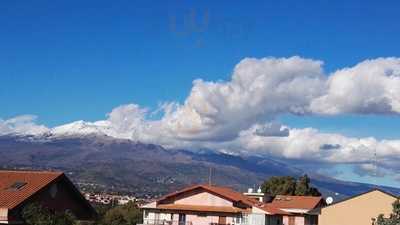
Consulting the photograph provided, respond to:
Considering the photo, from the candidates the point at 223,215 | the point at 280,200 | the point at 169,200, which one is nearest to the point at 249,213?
the point at 223,215

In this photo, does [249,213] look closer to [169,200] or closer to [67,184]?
[169,200]

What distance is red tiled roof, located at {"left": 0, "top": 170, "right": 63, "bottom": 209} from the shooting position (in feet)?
149

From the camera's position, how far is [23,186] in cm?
4778

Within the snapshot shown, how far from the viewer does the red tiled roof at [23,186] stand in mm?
45562

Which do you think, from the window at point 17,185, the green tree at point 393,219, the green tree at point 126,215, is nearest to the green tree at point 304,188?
the green tree at point 126,215

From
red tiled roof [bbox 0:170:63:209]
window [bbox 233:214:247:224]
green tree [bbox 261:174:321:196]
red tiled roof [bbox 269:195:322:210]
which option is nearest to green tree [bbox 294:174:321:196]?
green tree [bbox 261:174:321:196]

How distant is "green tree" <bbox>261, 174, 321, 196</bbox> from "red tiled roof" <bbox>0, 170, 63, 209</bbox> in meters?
64.7

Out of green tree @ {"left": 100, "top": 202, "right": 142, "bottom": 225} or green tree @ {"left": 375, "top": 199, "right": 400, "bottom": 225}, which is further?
green tree @ {"left": 100, "top": 202, "right": 142, "bottom": 225}

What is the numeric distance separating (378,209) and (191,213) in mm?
18491

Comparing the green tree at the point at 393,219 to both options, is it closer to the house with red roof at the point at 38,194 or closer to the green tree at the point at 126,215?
the house with red roof at the point at 38,194

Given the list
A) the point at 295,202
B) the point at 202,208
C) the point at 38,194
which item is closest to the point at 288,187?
the point at 295,202

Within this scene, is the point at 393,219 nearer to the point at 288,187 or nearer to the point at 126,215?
the point at 126,215

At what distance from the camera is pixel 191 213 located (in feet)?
243

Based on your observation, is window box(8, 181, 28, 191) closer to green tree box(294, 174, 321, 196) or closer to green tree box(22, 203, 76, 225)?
green tree box(22, 203, 76, 225)
